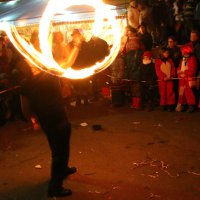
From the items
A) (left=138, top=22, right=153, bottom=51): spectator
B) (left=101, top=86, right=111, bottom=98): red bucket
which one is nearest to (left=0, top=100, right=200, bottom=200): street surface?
(left=101, top=86, right=111, bottom=98): red bucket

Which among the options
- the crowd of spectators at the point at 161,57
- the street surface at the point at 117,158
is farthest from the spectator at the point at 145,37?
the street surface at the point at 117,158

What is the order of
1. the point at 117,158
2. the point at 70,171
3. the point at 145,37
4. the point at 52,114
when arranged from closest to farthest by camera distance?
the point at 52,114 < the point at 70,171 < the point at 117,158 < the point at 145,37

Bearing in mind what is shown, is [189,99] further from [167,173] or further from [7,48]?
[7,48]

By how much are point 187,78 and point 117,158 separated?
372cm

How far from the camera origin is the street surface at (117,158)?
5641 millimetres

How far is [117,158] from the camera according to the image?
687cm

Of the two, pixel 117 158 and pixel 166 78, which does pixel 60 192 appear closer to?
pixel 117 158

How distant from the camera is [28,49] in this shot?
5.75m

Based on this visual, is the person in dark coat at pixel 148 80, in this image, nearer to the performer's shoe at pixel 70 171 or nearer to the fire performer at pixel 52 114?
the performer's shoe at pixel 70 171

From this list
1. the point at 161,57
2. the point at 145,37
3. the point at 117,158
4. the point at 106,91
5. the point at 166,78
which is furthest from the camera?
the point at 106,91

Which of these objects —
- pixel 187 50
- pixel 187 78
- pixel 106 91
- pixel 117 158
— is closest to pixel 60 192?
pixel 117 158

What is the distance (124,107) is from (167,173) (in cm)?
505

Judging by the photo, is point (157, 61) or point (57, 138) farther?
point (157, 61)

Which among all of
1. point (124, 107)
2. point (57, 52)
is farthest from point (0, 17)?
point (124, 107)
